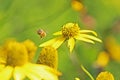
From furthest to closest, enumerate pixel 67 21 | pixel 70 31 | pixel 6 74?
1. pixel 67 21
2. pixel 70 31
3. pixel 6 74

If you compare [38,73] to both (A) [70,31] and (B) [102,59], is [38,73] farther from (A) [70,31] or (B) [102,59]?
(B) [102,59]

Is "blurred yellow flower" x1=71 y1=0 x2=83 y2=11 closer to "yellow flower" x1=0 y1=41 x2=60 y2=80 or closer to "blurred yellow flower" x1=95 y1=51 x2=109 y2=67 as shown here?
"blurred yellow flower" x1=95 y1=51 x2=109 y2=67

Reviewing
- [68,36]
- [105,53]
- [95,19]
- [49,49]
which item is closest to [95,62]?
[105,53]

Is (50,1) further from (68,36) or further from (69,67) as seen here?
(68,36)

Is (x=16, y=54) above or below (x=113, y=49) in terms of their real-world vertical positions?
below

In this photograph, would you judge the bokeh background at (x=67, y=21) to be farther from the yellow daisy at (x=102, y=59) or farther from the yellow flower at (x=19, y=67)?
the yellow flower at (x=19, y=67)

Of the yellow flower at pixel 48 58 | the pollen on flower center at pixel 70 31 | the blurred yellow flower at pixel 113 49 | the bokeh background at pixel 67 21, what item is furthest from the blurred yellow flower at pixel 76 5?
the yellow flower at pixel 48 58

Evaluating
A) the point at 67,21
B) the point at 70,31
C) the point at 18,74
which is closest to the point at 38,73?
the point at 18,74
